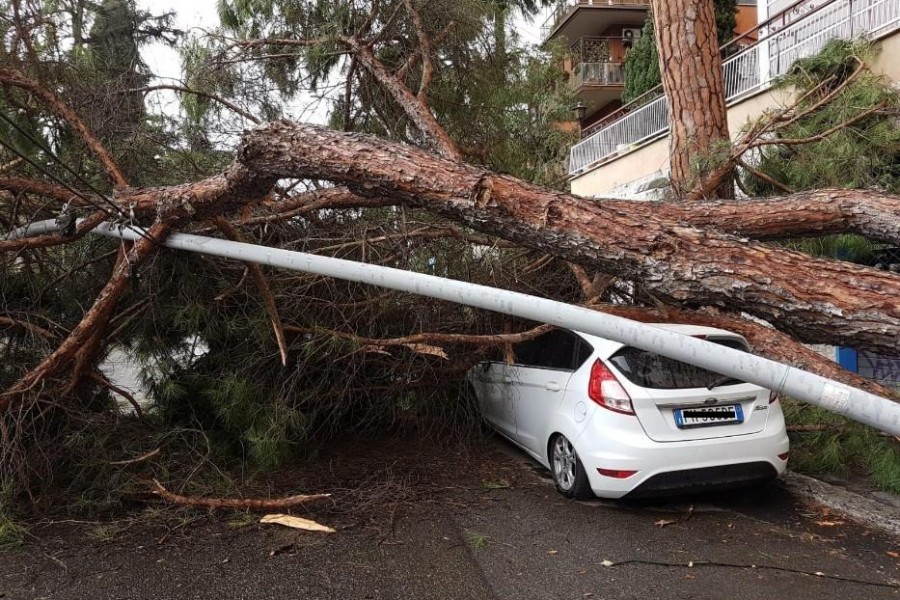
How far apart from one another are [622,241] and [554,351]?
216 cm

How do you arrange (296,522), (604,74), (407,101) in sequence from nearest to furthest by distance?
(296,522)
(407,101)
(604,74)

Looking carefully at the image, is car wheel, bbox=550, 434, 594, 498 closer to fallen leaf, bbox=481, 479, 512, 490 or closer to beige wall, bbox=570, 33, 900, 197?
fallen leaf, bbox=481, 479, 512, 490

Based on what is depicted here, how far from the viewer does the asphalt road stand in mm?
3330

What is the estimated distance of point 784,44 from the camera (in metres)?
9.39

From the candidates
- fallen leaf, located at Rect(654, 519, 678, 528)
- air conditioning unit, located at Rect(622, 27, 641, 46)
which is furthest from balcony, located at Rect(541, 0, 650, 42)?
fallen leaf, located at Rect(654, 519, 678, 528)

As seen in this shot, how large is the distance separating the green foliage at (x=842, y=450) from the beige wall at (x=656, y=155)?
2.86 metres

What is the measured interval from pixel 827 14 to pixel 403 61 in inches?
231

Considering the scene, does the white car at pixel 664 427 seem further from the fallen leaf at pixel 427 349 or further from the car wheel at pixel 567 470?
the fallen leaf at pixel 427 349

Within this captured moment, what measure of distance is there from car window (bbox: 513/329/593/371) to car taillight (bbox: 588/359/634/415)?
0.23 meters

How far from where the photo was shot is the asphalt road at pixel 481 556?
333cm

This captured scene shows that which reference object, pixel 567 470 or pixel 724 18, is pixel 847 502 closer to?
pixel 567 470

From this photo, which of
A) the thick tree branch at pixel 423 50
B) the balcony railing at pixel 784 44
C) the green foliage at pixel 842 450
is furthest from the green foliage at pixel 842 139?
the thick tree branch at pixel 423 50

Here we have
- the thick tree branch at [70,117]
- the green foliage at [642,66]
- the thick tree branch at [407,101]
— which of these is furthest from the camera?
the green foliage at [642,66]

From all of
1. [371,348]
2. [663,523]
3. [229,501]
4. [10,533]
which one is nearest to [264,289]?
[371,348]
